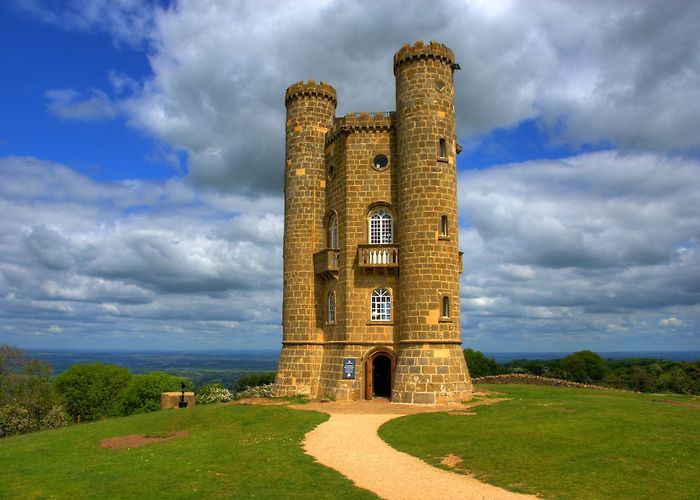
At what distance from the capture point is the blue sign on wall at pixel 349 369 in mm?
34188

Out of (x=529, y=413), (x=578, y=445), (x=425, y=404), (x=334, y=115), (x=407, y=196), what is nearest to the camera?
(x=578, y=445)

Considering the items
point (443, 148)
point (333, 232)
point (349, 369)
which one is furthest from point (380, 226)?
point (349, 369)

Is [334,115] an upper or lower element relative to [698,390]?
upper

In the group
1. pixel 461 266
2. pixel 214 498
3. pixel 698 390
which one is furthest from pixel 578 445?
pixel 698 390

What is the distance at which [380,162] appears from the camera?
119 ft

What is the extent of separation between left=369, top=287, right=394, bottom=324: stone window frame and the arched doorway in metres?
2.22

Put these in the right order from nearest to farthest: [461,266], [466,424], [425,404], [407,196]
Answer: [466,424] → [425,404] → [407,196] → [461,266]

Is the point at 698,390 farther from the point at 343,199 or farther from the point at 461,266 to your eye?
the point at 343,199

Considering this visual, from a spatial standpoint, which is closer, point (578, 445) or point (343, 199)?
point (578, 445)

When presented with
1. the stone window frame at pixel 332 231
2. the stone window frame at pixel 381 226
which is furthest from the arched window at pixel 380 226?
the stone window frame at pixel 332 231

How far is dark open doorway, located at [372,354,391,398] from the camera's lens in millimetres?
36406

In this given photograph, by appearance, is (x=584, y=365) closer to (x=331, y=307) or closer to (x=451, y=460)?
(x=331, y=307)

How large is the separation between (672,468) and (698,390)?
4391cm

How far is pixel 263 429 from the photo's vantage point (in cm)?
2505
